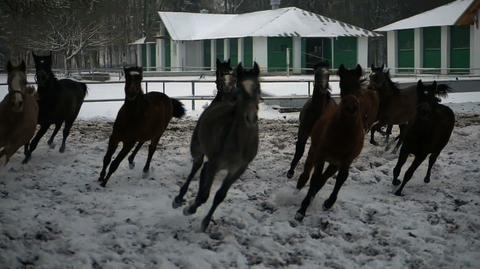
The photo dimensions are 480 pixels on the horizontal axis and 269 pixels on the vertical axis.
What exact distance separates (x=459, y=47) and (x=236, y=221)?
Answer: 3291cm

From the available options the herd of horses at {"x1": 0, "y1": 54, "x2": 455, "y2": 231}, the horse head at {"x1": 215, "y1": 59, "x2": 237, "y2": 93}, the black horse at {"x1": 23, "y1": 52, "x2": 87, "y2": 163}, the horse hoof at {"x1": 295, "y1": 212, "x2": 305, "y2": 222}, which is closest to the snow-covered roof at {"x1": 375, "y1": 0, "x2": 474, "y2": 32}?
the herd of horses at {"x1": 0, "y1": 54, "x2": 455, "y2": 231}

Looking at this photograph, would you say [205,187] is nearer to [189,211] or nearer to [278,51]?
[189,211]

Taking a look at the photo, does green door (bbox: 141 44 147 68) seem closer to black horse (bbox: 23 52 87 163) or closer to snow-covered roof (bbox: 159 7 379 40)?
snow-covered roof (bbox: 159 7 379 40)

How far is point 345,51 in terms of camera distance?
41500mm

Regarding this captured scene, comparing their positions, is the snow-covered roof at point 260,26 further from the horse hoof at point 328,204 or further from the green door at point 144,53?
the horse hoof at point 328,204

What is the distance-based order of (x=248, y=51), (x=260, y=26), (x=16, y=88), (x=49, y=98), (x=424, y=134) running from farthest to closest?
(x=248, y=51), (x=260, y=26), (x=49, y=98), (x=424, y=134), (x=16, y=88)

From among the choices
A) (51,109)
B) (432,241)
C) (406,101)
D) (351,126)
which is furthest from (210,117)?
(406,101)

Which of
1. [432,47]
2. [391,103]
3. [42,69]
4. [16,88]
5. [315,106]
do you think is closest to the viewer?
[16,88]

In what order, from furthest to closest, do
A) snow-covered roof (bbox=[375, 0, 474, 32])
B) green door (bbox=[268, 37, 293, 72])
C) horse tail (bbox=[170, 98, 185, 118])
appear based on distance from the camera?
green door (bbox=[268, 37, 293, 72]) < snow-covered roof (bbox=[375, 0, 474, 32]) < horse tail (bbox=[170, 98, 185, 118])

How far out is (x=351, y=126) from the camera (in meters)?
6.47

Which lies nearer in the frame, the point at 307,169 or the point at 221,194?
the point at 221,194

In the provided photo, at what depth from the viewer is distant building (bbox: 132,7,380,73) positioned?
40.0 meters

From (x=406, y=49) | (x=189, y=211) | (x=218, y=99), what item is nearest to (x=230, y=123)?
(x=189, y=211)

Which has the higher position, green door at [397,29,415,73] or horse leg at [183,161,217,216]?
green door at [397,29,415,73]
